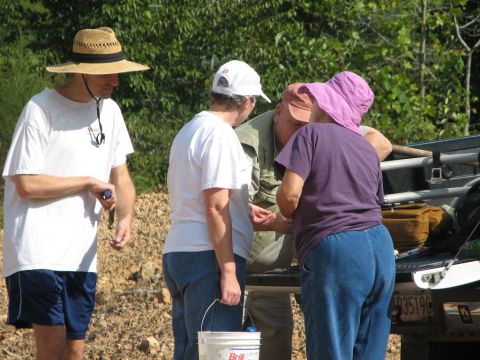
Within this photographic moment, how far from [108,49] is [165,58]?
9.95 meters

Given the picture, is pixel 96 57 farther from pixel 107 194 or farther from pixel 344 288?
pixel 344 288

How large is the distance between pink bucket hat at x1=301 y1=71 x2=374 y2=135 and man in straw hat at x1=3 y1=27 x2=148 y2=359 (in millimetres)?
919

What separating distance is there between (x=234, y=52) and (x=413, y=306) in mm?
9771

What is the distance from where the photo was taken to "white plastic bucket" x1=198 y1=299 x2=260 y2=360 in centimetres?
477

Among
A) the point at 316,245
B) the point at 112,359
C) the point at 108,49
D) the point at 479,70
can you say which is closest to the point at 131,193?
the point at 108,49

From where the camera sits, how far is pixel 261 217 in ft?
17.5

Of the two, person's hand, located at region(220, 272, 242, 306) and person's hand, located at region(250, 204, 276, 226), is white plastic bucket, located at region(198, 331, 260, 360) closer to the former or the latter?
person's hand, located at region(220, 272, 242, 306)

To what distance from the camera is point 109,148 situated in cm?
542

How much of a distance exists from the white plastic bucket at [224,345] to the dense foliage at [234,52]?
938 cm

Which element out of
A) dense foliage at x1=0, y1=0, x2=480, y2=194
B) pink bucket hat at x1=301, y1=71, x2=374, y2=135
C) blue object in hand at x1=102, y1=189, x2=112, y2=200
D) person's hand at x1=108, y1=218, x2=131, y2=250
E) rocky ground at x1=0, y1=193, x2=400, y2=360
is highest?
pink bucket hat at x1=301, y1=71, x2=374, y2=135

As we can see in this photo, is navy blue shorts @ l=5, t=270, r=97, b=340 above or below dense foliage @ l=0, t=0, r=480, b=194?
above

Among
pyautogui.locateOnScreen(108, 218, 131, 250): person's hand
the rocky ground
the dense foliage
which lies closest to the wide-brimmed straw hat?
pyautogui.locateOnScreen(108, 218, 131, 250): person's hand

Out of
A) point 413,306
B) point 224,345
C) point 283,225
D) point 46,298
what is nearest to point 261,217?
point 283,225

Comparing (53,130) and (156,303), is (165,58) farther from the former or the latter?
(53,130)
